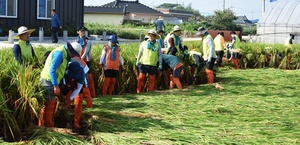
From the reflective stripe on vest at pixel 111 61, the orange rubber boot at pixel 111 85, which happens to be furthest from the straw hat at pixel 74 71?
the orange rubber boot at pixel 111 85

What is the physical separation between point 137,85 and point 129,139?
4.89m

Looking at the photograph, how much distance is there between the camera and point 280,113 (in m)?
8.18

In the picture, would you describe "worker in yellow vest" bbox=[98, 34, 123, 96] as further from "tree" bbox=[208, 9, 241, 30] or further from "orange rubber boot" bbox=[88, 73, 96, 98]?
"tree" bbox=[208, 9, 241, 30]

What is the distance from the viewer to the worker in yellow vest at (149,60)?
1073cm

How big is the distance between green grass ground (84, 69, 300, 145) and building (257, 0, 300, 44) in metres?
22.9

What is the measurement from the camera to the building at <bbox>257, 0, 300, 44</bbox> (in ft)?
109

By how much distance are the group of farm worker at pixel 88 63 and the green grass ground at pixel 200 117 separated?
0.57 m

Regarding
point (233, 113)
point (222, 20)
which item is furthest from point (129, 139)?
point (222, 20)

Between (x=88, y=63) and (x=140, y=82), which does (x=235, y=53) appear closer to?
(x=140, y=82)

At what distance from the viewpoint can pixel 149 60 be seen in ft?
35.1

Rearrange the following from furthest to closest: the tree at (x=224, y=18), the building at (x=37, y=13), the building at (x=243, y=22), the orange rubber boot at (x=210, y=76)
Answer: the building at (x=243, y=22), the tree at (x=224, y=18), the building at (x=37, y=13), the orange rubber boot at (x=210, y=76)

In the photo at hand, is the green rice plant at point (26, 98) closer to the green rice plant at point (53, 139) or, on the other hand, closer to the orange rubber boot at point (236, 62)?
the green rice plant at point (53, 139)

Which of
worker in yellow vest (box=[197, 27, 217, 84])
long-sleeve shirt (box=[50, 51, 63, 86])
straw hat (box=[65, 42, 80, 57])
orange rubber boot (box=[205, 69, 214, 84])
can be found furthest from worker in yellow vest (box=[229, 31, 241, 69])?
long-sleeve shirt (box=[50, 51, 63, 86])

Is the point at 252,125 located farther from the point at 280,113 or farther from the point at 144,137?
the point at 144,137
